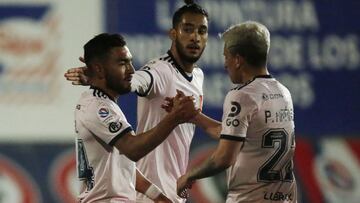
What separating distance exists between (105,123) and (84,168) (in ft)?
0.82

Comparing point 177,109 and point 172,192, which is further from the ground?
point 177,109

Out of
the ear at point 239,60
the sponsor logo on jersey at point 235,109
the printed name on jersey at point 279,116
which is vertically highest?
the ear at point 239,60

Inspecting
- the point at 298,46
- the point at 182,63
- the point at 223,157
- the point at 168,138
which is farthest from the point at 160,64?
the point at 298,46

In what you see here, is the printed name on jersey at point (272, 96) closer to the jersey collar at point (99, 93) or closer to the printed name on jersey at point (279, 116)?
the printed name on jersey at point (279, 116)

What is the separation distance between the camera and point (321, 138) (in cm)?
834

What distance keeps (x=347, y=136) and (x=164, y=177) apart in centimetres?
286

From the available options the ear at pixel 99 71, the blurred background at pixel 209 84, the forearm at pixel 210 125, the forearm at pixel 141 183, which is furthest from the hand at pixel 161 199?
the blurred background at pixel 209 84

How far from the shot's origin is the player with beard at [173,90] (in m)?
5.88

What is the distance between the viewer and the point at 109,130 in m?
4.81

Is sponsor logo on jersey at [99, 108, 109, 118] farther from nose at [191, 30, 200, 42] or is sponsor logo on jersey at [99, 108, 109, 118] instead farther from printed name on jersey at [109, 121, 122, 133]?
nose at [191, 30, 200, 42]

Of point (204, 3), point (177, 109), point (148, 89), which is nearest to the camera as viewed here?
point (177, 109)

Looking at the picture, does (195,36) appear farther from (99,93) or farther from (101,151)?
(101,151)

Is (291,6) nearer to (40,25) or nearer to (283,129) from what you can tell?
(40,25)

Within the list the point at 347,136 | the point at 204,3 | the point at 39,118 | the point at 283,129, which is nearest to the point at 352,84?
the point at 347,136
